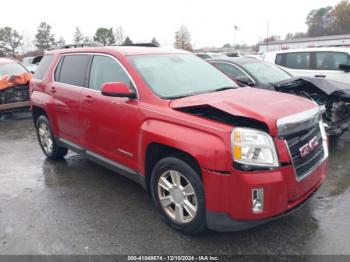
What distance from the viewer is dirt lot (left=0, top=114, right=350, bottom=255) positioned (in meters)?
3.22

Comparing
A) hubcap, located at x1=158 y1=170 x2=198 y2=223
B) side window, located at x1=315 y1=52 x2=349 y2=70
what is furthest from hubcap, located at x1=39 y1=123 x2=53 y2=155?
side window, located at x1=315 y1=52 x2=349 y2=70

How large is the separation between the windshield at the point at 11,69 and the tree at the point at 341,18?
7945cm

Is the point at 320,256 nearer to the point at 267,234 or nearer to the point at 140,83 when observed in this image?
the point at 267,234

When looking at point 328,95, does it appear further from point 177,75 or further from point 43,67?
point 43,67

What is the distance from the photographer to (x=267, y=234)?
134 inches

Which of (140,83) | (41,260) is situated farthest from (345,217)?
(41,260)

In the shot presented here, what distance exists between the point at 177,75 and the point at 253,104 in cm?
119

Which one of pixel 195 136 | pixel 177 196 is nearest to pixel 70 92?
pixel 177 196

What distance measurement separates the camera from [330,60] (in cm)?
889

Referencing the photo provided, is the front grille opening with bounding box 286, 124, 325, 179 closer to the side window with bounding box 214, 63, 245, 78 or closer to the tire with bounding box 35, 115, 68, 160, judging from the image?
the tire with bounding box 35, 115, 68, 160

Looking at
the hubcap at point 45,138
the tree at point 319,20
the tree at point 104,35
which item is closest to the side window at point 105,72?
the hubcap at point 45,138

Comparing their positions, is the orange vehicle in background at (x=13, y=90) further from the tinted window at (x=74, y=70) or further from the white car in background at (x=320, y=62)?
the white car in background at (x=320, y=62)

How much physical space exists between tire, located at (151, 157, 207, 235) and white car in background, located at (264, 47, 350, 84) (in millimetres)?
6781

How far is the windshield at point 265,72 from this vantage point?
731cm
